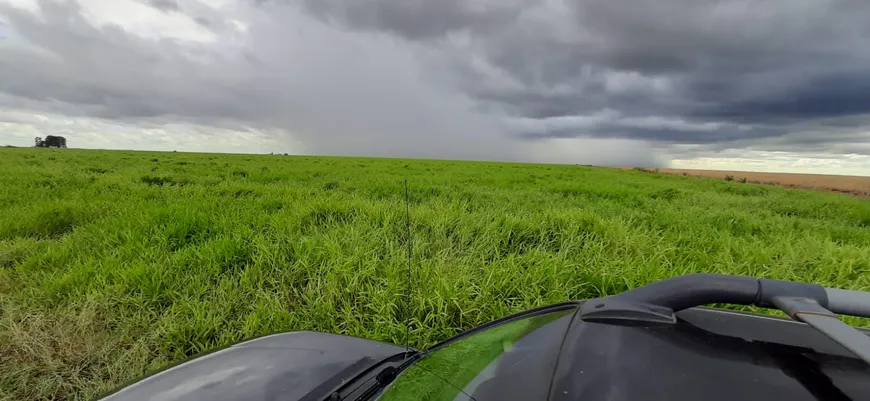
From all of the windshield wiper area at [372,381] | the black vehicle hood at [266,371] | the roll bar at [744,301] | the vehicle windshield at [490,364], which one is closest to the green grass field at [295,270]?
the black vehicle hood at [266,371]

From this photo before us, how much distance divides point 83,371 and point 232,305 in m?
0.82

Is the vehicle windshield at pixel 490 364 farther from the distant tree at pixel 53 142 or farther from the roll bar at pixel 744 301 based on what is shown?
the distant tree at pixel 53 142

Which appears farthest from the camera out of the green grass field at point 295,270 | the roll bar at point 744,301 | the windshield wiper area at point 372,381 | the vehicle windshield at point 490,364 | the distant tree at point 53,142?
the distant tree at point 53,142

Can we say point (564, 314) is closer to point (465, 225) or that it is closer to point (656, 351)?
point (656, 351)

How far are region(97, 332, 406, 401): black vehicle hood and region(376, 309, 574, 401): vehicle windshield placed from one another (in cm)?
29

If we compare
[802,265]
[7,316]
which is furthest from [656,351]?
[7,316]

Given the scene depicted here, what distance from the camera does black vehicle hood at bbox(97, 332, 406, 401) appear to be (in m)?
1.17

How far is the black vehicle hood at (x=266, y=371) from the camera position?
46.1 inches

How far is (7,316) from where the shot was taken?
8.04 ft

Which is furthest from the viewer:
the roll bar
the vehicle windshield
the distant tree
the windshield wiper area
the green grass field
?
the distant tree

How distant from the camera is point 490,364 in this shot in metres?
0.98

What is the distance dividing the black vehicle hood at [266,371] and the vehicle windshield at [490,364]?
0.29 metres

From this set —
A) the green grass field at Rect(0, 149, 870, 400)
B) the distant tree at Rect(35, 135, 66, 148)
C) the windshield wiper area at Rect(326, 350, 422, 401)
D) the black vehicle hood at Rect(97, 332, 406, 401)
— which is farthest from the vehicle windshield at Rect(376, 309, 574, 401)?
the distant tree at Rect(35, 135, 66, 148)

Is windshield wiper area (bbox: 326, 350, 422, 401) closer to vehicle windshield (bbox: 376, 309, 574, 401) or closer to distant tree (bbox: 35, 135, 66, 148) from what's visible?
vehicle windshield (bbox: 376, 309, 574, 401)
